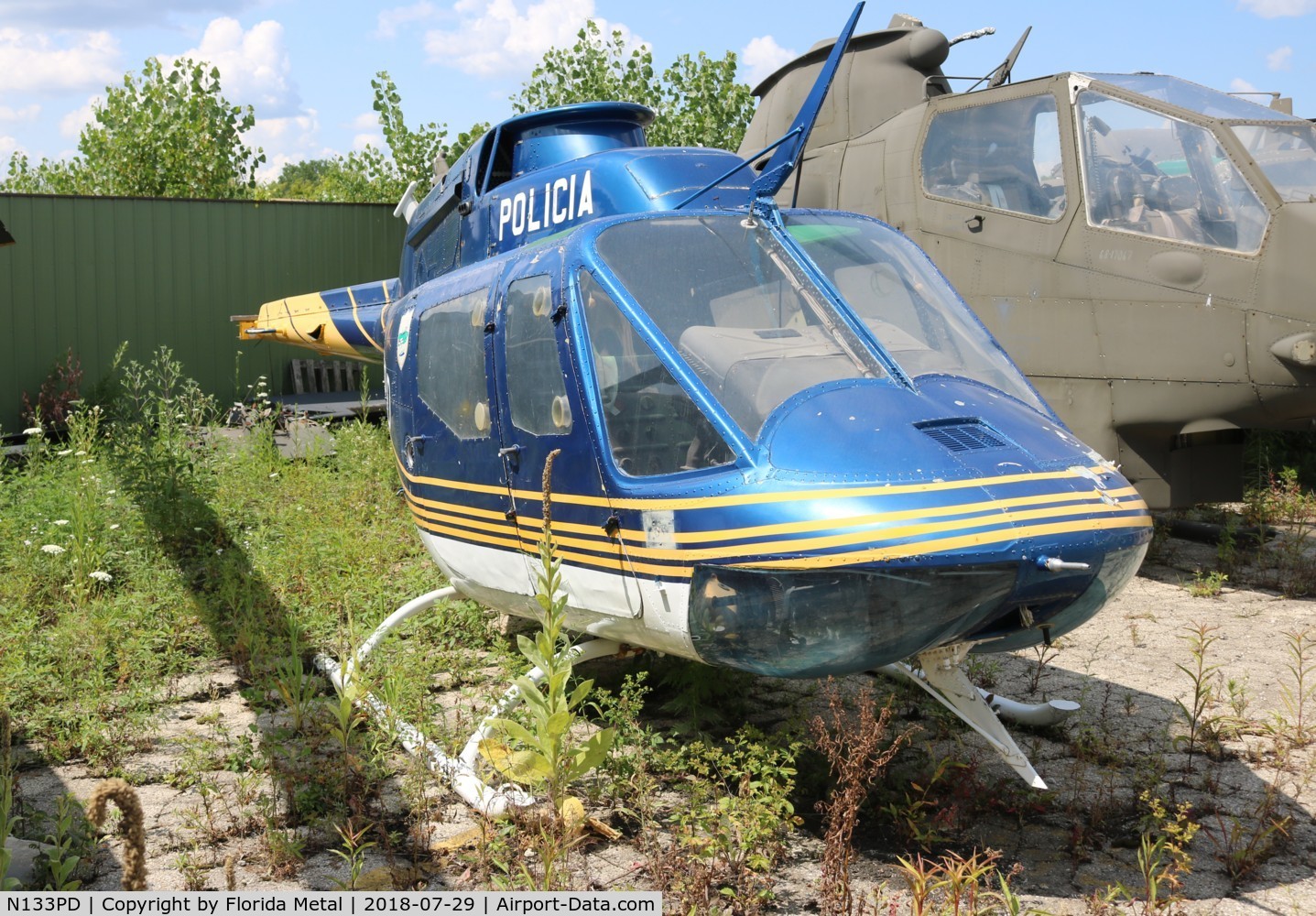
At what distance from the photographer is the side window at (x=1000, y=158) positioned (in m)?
6.90

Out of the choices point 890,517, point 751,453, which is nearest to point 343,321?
point 751,453

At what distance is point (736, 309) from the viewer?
12.2 feet

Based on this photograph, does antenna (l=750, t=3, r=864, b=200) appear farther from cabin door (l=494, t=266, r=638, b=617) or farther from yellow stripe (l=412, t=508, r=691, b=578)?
yellow stripe (l=412, t=508, r=691, b=578)

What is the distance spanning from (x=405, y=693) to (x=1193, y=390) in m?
4.51

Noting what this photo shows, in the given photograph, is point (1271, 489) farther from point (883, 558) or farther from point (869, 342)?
point (883, 558)

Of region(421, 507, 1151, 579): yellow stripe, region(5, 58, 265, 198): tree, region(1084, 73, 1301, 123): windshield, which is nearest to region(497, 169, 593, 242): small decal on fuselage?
region(421, 507, 1151, 579): yellow stripe

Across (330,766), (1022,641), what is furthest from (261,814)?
(1022,641)

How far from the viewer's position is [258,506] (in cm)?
809

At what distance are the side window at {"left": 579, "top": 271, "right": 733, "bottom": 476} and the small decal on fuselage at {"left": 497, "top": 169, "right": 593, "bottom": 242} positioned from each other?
1.35 metres

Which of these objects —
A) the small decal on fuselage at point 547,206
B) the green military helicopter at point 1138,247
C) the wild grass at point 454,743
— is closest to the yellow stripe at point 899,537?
the wild grass at point 454,743

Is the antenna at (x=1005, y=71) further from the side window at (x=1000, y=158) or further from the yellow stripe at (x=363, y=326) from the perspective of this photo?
the yellow stripe at (x=363, y=326)

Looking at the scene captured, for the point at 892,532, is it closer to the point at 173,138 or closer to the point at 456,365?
the point at 456,365

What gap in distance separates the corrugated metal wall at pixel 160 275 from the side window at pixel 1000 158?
29.3 ft

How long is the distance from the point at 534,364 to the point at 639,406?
53 centimetres
